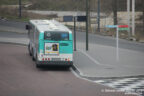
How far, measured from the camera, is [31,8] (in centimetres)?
9675

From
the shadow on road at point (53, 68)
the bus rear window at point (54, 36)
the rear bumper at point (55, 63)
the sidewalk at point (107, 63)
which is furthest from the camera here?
the shadow on road at point (53, 68)

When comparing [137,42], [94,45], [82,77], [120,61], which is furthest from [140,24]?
[82,77]

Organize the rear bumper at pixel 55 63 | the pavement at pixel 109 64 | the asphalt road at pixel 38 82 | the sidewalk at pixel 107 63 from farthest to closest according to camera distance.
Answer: the rear bumper at pixel 55 63 < the sidewalk at pixel 107 63 < the pavement at pixel 109 64 < the asphalt road at pixel 38 82

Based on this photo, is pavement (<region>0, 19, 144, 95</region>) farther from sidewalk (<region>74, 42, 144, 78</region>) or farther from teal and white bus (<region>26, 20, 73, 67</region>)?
teal and white bus (<region>26, 20, 73, 67</region>)

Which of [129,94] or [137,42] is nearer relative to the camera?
[129,94]

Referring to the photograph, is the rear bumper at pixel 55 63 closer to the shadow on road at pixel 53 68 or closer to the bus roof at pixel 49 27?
the shadow on road at pixel 53 68

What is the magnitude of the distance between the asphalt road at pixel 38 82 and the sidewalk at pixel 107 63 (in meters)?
1.34

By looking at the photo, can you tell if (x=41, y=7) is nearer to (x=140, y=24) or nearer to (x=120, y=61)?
(x=140, y=24)

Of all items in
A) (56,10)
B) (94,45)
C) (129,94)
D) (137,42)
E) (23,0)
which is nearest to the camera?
(129,94)

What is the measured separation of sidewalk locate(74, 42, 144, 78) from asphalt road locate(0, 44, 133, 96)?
134 cm

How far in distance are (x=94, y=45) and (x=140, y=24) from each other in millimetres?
28491

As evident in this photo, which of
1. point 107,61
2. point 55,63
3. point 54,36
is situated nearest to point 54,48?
point 54,36

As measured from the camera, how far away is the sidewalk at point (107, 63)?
82.4 ft

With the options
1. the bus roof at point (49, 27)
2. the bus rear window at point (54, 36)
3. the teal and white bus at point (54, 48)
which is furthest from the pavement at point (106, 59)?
the bus roof at point (49, 27)
